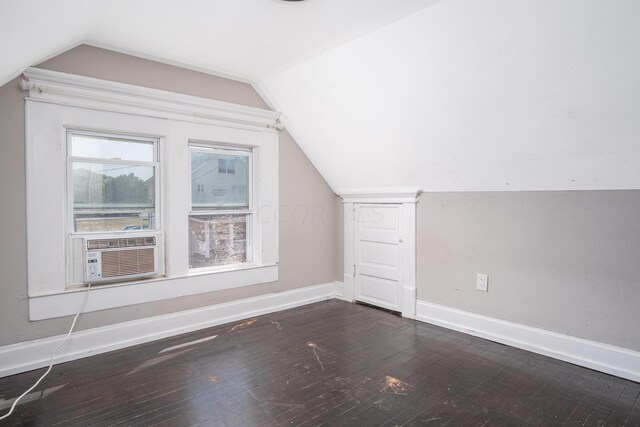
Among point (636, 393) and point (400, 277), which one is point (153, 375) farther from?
point (636, 393)

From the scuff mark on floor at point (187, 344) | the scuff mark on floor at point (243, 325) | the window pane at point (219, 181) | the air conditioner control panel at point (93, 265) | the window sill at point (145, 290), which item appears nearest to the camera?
the window sill at point (145, 290)

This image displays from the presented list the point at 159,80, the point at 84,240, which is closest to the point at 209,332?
the point at 84,240

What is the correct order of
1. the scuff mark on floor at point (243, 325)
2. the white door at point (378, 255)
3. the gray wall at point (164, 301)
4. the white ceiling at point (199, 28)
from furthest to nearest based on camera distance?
the white door at point (378, 255), the scuff mark on floor at point (243, 325), the gray wall at point (164, 301), the white ceiling at point (199, 28)

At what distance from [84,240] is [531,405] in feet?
10.7

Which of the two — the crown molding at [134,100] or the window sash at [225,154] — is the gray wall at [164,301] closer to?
the crown molding at [134,100]

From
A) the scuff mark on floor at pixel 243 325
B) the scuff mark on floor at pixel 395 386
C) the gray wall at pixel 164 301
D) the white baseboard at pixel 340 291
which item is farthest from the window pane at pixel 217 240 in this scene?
the scuff mark on floor at pixel 395 386

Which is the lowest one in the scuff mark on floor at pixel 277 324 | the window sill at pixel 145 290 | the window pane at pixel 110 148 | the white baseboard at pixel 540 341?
the scuff mark on floor at pixel 277 324

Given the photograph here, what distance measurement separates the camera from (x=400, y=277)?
153 inches

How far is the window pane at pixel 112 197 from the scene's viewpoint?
2898 millimetres

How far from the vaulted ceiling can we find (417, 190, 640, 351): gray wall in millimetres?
166

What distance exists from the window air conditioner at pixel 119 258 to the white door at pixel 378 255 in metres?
2.20

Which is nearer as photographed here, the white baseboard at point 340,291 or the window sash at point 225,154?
the window sash at point 225,154

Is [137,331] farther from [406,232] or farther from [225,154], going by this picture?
[406,232]

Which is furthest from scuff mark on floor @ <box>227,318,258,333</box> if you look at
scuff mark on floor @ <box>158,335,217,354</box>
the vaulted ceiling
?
the vaulted ceiling
